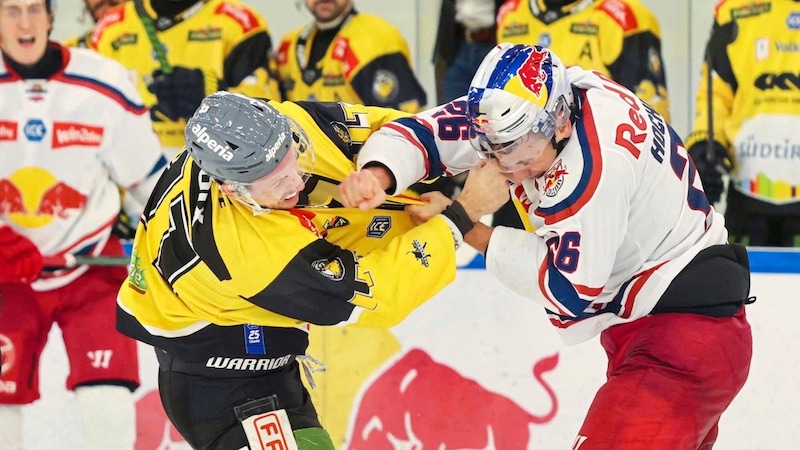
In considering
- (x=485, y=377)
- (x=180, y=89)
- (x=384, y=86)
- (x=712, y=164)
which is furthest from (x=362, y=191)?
(x=180, y=89)

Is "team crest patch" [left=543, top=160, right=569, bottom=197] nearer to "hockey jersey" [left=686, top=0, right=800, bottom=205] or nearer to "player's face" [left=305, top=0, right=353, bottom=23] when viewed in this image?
"hockey jersey" [left=686, top=0, right=800, bottom=205]

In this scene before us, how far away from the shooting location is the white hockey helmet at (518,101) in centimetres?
202

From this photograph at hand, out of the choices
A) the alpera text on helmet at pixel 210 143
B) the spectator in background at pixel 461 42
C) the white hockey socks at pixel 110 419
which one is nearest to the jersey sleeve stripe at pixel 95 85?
the white hockey socks at pixel 110 419

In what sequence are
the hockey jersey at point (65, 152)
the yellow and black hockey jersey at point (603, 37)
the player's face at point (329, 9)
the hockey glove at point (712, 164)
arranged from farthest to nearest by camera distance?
1. the player's face at point (329, 9)
2. the yellow and black hockey jersey at point (603, 37)
3. the hockey glove at point (712, 164)
4. the hockey jersey at point (65, 152)

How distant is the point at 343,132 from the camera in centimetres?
239

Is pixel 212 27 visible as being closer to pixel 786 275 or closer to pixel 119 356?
pixel 119 356

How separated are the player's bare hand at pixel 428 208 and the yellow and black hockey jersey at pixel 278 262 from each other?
0.03 meters

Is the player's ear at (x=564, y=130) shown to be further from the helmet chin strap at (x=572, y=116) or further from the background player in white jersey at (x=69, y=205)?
the background player in white jersey at (x=69, y=205)

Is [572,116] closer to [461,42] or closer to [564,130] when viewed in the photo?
[564,130]

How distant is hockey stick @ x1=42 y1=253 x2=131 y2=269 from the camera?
11.3ft

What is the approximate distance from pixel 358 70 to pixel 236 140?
7.85 feet

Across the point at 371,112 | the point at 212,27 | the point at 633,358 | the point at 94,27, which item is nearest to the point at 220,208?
the point at 371,112

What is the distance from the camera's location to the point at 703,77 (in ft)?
13.1

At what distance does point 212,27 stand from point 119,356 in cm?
156
